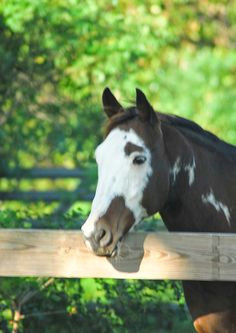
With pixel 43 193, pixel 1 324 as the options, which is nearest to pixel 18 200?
pixel 43 193

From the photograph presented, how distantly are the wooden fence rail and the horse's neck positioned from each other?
38 centimetres

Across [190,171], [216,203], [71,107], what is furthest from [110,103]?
[71,107]

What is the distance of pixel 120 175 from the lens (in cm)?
416

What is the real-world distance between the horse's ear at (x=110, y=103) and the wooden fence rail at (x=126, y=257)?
0.72 metres

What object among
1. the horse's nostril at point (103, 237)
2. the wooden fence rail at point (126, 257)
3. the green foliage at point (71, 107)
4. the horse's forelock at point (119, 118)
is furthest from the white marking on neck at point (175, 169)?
the green foliage at point (71, 107)

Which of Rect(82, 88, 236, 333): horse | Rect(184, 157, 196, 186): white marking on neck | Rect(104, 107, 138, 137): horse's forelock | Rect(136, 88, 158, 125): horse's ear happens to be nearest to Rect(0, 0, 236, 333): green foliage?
Rect(82, 88, 236, 333): horse

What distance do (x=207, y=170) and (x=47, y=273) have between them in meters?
0.97

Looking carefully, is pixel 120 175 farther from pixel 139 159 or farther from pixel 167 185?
pixel 167 185

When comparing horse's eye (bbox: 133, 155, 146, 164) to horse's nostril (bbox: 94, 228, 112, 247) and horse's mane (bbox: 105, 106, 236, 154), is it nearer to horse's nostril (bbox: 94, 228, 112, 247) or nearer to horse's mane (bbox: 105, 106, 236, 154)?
horse's mane (bbox: 105, 106, 236, 154)

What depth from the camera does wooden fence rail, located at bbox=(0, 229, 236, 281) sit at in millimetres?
4105

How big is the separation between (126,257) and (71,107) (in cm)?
491

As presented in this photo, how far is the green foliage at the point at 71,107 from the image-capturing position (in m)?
5.73

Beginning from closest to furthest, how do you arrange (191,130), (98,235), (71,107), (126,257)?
(98,235), (126,257), (191,130), (71,107)

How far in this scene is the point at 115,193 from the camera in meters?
4.12
